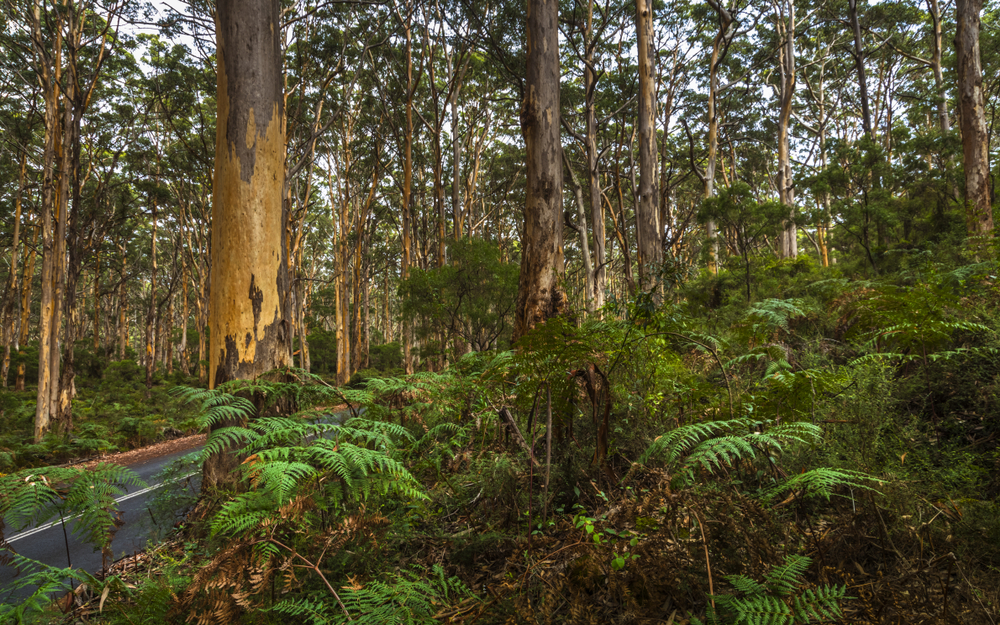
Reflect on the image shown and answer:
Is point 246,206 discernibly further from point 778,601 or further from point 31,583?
point 778,601

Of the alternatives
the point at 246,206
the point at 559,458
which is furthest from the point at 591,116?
the point at 559,458

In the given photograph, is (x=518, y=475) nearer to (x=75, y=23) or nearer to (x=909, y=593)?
(x=909, y=593)

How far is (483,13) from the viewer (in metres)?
13.5

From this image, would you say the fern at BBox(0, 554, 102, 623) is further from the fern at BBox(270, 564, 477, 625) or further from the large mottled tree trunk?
the large mottled tree trunk

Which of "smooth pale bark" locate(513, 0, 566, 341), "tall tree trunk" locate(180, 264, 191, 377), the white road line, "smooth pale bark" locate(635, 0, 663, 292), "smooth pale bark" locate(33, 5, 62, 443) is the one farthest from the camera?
"tall tree trunk" locate(180, 264, 191, 377)

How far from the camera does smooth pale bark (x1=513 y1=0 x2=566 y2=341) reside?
181 inches

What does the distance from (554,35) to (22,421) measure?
15.9 m

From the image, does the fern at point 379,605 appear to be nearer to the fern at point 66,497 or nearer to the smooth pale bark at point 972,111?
the fern at point 66,497

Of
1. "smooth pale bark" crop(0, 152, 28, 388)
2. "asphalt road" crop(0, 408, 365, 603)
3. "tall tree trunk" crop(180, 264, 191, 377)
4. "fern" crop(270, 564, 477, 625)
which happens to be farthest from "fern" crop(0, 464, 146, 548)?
"tall tree trunk" crop(180, 264, 191, 377)

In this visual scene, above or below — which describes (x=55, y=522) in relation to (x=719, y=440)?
below

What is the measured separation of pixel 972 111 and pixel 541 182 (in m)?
8.44

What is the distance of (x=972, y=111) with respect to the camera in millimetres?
7844

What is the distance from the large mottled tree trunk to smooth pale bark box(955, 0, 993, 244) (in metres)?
10.3

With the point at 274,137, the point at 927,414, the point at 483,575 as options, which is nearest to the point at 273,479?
the point at 483,575
